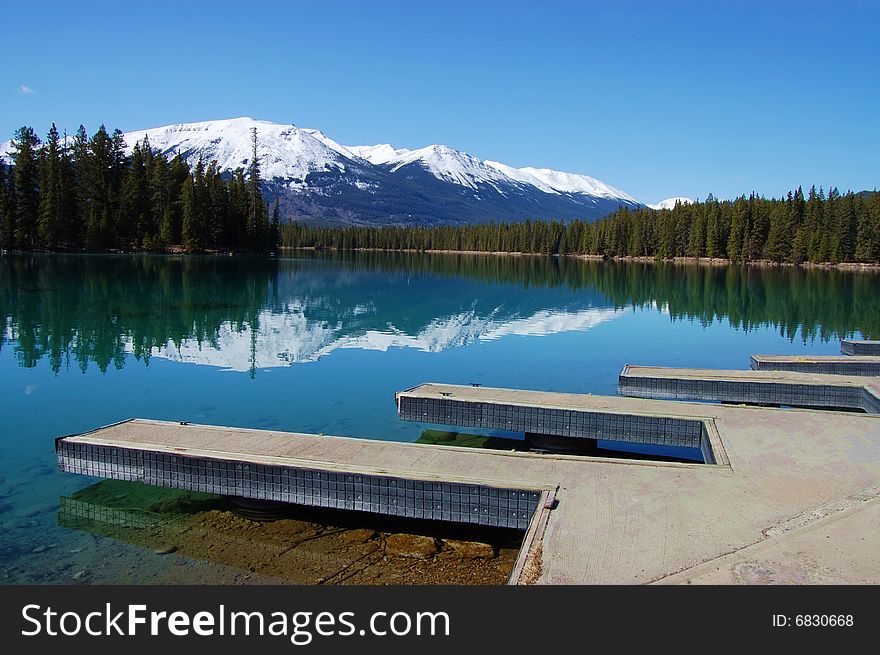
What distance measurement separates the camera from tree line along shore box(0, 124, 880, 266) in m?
82.9

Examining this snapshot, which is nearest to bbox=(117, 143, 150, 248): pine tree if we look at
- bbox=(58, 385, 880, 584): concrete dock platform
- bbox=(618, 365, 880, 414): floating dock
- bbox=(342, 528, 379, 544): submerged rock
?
bbox=(618, 365, 880, 414): floating dock

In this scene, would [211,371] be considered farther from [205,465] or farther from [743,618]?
[743,618]

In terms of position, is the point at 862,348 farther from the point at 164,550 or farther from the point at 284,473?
the point at 164,550

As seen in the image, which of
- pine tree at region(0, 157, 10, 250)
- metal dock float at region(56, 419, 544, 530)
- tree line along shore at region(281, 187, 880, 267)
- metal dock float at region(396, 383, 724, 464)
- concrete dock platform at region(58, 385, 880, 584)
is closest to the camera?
concrete dock platform at region(58, 385, 880, 584)

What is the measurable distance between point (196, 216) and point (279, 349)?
73196mm

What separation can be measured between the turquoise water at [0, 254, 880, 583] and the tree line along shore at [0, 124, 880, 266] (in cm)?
3656

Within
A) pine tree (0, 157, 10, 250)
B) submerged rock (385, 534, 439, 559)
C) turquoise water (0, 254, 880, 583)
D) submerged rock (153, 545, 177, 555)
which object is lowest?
submerged rock (385, 534, 439, 559)

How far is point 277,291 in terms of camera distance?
47438mm

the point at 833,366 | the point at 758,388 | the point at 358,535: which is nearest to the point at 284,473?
the point at 358,535

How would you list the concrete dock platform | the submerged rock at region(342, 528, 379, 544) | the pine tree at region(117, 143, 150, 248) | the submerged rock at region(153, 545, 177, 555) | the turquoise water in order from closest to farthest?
1. the concrete dock platform
2. the submerged rock at region(153, 545, 177, 555)
3. the submerged rock at region(342, 528, 379, 544)
4. the turquoise water
5. the pine tree at region(117, 143, 150, 248)

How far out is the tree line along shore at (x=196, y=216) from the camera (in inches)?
3265

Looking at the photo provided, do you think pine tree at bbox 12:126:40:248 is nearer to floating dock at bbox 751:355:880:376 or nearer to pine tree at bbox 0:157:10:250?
pine tree at bbox 0:157:10:250

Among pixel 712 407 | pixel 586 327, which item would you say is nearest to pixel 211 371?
pixel 712 407

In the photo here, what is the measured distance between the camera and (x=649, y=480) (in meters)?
8.60
